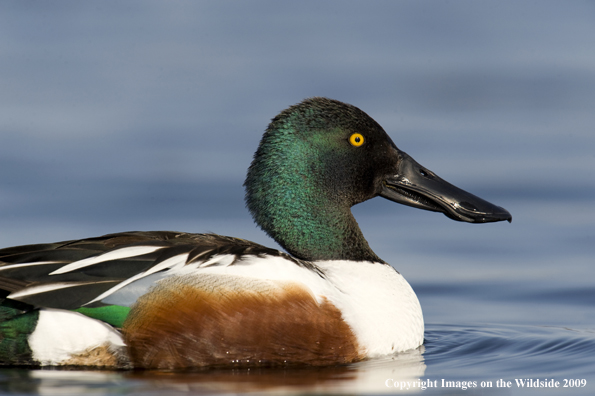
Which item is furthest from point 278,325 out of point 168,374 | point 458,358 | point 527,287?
point 527,287

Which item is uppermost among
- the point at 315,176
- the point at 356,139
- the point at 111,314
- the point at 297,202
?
the point at 356,139

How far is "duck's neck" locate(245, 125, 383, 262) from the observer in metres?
6.43

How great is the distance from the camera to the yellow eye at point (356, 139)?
659 cm

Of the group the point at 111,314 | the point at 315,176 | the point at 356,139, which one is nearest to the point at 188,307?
the point at 111,314

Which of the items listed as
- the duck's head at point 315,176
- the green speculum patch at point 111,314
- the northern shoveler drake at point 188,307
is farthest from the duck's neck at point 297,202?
the green speculum patch at point 111,314

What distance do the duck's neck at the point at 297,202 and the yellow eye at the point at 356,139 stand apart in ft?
0.67

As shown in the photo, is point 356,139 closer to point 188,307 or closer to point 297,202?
point 297,202

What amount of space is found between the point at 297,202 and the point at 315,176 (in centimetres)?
19

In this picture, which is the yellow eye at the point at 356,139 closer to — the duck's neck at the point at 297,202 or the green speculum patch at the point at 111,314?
the duck's neck at the point at 297,202

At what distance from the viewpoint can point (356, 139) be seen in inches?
260

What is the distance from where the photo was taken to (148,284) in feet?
18.5

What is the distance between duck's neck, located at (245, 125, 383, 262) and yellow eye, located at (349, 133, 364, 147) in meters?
0.21

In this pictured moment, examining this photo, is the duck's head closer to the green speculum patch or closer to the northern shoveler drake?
the northern shoveler drake

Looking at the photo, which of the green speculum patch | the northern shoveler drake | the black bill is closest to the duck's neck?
the northern shoveler drake
